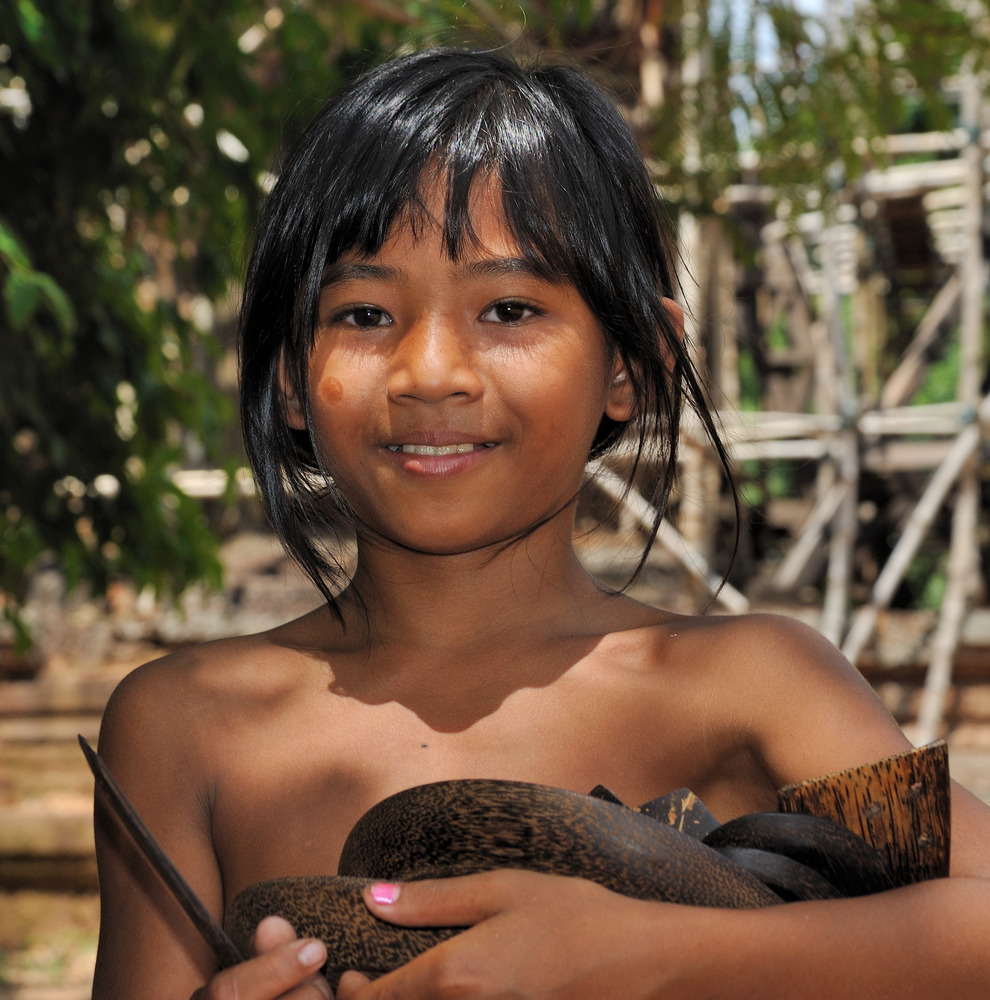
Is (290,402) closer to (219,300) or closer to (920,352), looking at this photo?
(219,300)

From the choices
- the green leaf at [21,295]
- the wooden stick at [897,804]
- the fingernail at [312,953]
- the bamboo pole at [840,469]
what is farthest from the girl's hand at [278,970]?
the bamboo pole at [840,469]

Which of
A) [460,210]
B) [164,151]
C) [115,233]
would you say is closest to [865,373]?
[115,233]

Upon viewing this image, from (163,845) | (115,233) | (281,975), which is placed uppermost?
A: (115,233)

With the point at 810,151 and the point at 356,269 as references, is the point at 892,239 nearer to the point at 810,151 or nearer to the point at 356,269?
the point at 810,151

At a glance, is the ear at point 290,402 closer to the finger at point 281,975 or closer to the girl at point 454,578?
the girl at point 454,578

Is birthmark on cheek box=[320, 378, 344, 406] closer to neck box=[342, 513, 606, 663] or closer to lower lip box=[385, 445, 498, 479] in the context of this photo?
lower lip box=[385, 445, 498, 479]

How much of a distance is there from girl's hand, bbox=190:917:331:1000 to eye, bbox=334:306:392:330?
0.59 m

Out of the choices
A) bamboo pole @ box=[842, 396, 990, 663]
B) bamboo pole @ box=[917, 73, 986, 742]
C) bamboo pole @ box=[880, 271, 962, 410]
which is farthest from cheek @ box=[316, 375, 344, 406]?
bamboo pole @ box=[880, 271, 962, 410]

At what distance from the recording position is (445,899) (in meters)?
0.86

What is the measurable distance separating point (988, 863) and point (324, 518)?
2.94 feet

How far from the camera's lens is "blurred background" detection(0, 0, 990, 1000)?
269cm

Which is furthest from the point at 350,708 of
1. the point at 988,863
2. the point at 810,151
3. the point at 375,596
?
the point at 810,151

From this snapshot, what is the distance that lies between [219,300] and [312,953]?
2870 millimetres

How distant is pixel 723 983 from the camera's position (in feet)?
3.06
